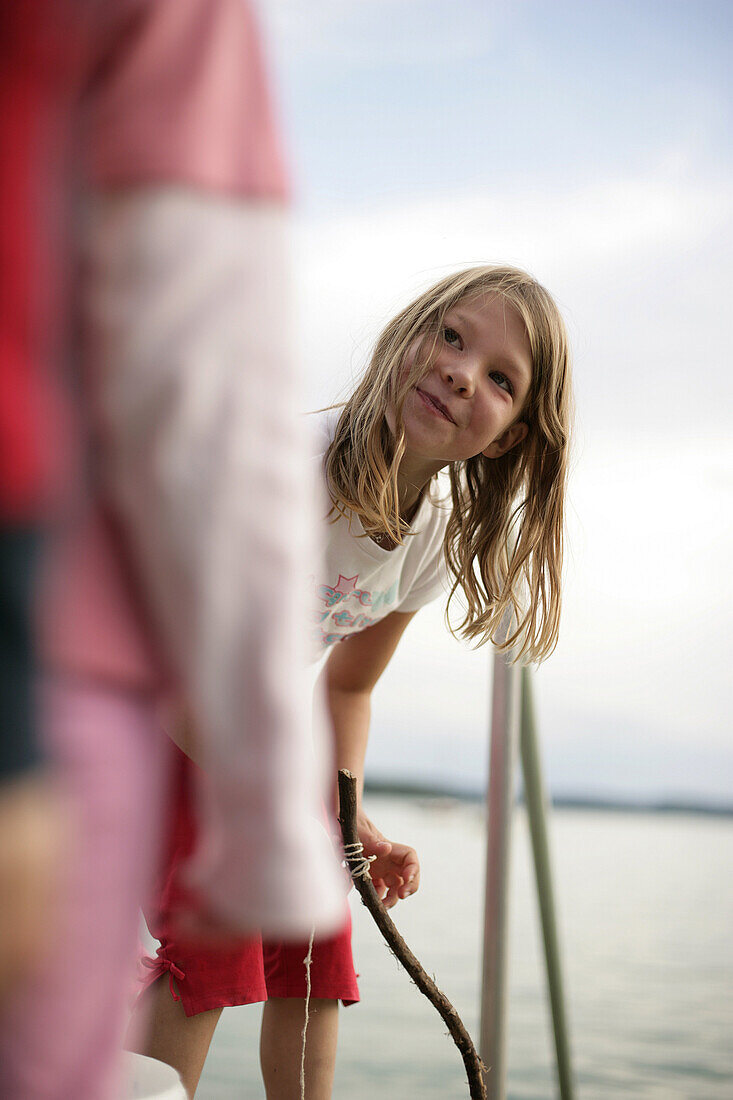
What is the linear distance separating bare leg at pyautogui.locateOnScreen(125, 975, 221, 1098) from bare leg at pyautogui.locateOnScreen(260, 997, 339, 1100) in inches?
3.7

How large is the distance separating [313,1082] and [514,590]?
544 mm

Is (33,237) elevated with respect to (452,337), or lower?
lower

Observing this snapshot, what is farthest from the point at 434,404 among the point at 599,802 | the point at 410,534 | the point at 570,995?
the point at 599,802

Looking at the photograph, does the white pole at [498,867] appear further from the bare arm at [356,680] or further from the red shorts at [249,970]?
the red shorts at [249,970]

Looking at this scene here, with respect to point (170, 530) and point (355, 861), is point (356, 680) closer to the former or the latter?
point (355, 861)

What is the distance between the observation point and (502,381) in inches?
39.4

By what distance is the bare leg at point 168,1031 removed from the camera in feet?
3.13

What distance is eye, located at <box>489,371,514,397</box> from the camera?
1.00m

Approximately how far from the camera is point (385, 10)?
2.31 meters

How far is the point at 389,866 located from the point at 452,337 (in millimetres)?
533

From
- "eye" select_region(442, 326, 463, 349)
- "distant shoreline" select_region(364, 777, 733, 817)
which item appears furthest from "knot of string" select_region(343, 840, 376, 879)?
"distant shoreline" select_region(364, 777, 733, 817)

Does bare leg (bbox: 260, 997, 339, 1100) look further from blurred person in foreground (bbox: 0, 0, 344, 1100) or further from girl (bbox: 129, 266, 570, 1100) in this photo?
blurred person in foreground (bbox: 0, 0, 344, 1100)

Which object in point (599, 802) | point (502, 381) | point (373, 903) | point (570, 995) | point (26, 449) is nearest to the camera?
point (26, 449)

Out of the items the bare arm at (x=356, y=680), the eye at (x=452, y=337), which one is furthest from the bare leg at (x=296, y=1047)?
the eye at (x=452, y=337)
